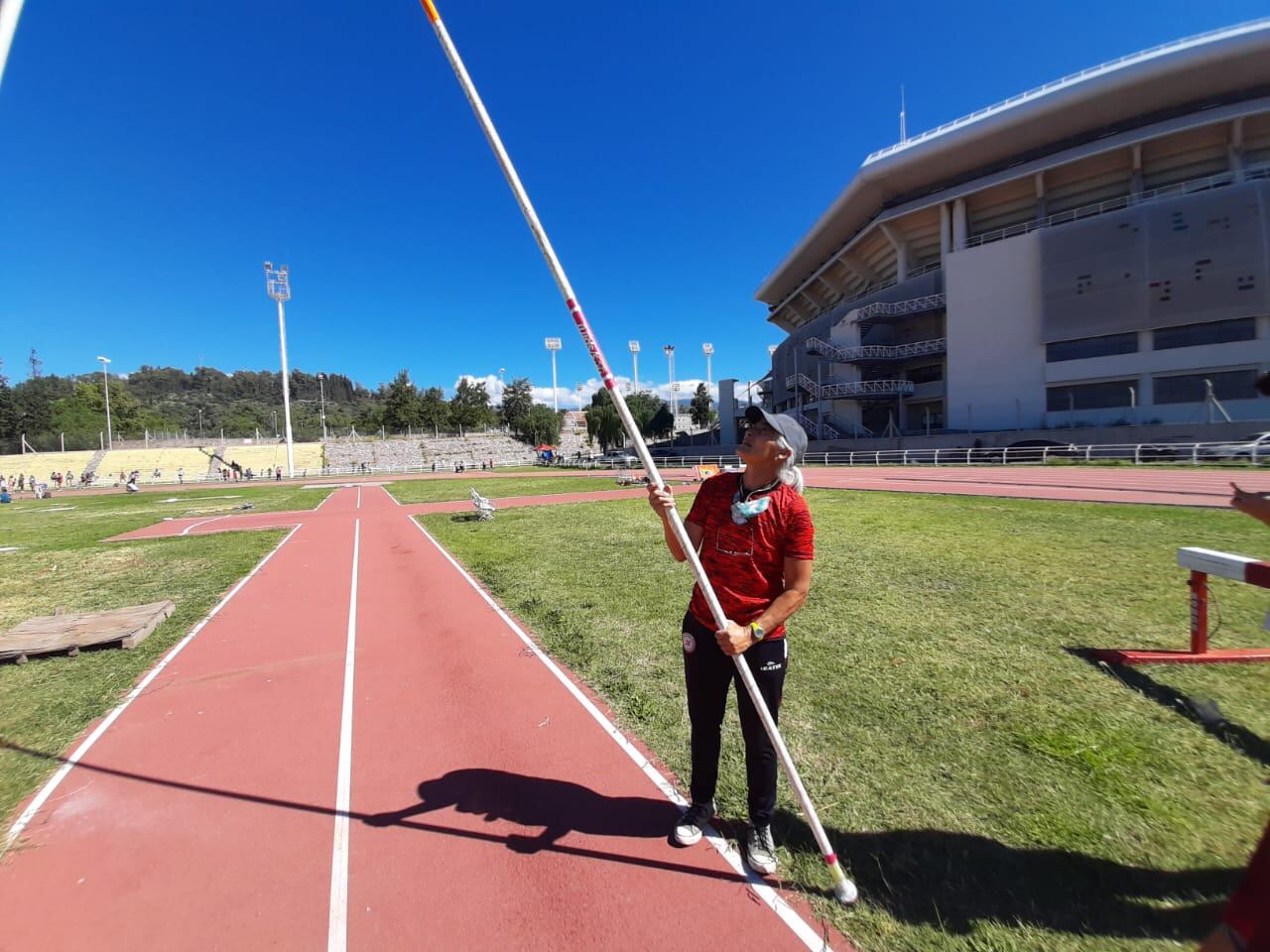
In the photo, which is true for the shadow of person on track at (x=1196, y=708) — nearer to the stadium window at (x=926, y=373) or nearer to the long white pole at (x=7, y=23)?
the long white pole at (x=7, y=23)

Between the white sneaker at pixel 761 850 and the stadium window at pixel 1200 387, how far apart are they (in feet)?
145

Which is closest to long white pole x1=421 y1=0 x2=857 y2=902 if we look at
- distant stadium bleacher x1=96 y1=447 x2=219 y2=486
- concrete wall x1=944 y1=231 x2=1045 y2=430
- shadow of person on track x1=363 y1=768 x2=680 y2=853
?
shadow of person on track x1=363 y1=768 x2=680 y2=853

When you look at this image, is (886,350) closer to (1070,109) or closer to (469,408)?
(1070,109)

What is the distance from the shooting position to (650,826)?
3131 mm

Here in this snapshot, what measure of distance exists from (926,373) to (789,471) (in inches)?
2090

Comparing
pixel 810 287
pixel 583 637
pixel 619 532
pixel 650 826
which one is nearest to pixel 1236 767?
pixel 650 826

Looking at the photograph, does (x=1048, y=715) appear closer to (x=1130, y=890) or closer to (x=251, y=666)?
(x=1130, y=890)

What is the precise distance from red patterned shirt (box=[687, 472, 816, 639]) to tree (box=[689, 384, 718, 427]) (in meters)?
105

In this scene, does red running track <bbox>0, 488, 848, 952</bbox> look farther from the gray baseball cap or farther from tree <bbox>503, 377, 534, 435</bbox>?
tree <bbox>503, 377, 534, 435</bbox>

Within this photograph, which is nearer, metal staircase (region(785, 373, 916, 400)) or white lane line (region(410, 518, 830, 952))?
white lane line (region(410, 518, 830, 952))

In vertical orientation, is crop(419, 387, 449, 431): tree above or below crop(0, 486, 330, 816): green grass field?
above

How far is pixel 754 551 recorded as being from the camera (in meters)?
2.69

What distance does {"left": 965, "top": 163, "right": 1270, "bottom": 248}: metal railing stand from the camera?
33.8 meters

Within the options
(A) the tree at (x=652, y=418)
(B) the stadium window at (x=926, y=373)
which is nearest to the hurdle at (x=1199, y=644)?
(B) the stadium window at (x=926, y=373)
